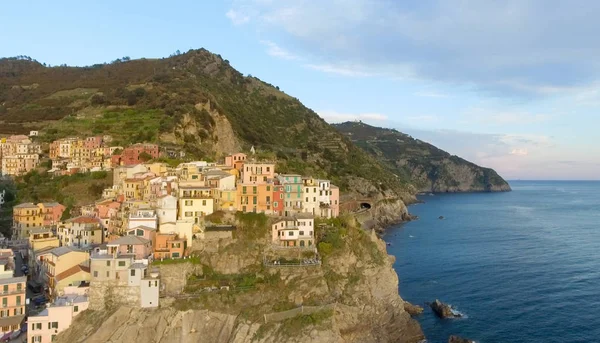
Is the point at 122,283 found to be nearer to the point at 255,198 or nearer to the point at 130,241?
the point at 130,241

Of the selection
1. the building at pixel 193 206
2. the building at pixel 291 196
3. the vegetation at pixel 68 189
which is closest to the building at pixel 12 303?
the building at pixel 193 206

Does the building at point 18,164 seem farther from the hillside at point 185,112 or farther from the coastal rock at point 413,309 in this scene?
the coastal rock at point 413,309

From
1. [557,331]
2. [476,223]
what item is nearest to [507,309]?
[557,331]

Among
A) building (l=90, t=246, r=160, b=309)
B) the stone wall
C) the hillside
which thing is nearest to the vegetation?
the hillside

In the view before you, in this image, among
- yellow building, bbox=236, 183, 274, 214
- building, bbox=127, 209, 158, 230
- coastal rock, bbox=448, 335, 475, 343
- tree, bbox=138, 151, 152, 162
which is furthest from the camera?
tree, bbox=138, 151, 152, 162

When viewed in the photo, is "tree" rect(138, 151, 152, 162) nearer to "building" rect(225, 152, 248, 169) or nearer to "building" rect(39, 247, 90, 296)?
"building" rect(225, 152, 248, 169)
